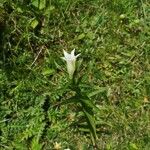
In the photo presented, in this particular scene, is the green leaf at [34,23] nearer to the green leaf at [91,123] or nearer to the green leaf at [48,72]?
the green leaf at [48,72]

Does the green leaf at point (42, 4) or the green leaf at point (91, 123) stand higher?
the green leaf at point (42, 4)

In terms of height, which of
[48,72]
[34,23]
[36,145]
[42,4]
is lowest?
[36,145]

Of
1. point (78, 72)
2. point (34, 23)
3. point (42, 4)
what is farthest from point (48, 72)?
point (42, 4)

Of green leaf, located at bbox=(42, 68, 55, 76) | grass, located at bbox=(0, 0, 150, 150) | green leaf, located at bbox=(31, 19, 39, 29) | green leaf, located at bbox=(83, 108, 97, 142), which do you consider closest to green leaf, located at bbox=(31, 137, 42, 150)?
grass, located at bbox=(0, 0, 150, 150)

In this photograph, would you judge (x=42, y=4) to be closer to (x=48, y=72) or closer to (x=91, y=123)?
(x=48, y=72)

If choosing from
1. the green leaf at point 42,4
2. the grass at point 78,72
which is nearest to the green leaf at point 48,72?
the grass at point 78,72

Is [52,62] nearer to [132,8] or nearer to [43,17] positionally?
[43,17]

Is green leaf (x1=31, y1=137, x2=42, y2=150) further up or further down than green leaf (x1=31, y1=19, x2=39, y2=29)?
further down

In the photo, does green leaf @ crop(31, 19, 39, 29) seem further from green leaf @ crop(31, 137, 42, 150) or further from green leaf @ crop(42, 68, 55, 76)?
green leaf @ crop(31, 137, 42, 150)
